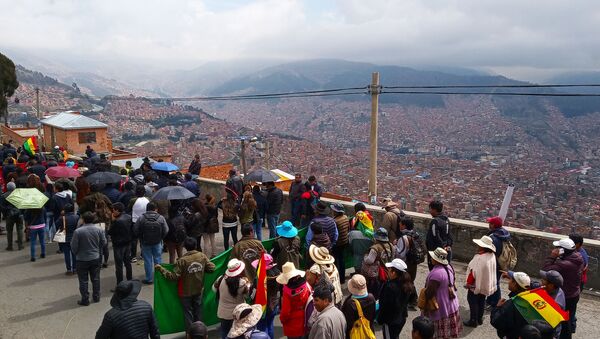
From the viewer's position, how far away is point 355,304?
4945 mm

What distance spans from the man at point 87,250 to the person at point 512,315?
577 cm

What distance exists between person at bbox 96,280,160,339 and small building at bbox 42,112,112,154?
2905cm

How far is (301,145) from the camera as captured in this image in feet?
337

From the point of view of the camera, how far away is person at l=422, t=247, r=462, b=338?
222 inches

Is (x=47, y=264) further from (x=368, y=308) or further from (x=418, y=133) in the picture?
(x=418, y=133)

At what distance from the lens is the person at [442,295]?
18.5 feet

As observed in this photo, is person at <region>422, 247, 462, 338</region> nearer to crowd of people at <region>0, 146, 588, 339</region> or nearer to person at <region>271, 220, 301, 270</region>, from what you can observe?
crowd of people at <region>0, 146, 588, 339</region>

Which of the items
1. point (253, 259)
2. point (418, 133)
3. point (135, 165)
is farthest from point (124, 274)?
point (418, 133)

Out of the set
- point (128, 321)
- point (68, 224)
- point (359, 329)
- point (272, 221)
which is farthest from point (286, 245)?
point (68, 224)

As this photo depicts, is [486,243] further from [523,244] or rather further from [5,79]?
[5,79]

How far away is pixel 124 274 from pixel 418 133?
154m

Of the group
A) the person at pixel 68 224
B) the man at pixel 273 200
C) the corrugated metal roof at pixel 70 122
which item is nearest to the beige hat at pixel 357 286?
the man at pixel 273 200

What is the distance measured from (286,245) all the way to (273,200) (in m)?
3.49

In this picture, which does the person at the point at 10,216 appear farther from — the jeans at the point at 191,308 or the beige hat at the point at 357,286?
Answer: the beige hat at the point at 357,286
